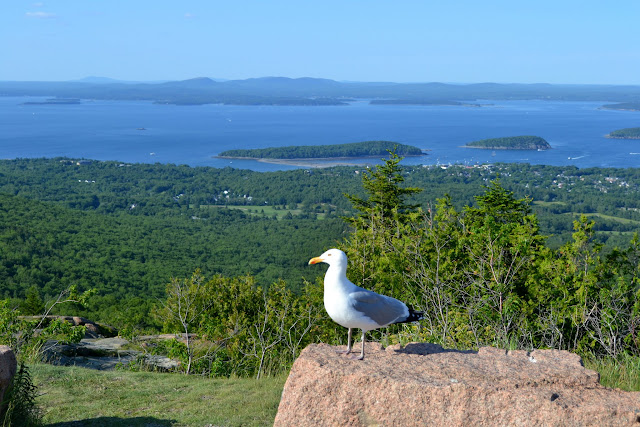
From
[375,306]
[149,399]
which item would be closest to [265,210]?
[149,399]

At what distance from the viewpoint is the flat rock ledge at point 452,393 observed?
5180 millimetres

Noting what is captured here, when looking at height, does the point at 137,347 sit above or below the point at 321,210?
above

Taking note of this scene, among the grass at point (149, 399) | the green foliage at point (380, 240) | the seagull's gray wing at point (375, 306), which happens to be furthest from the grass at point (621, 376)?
the green foliage at point (380, 240)

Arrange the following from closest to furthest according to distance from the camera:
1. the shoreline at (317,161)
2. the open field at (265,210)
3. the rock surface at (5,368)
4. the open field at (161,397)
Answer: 1. the rock surface at (5,368)
2. the open field at (161,397)
3. the open field at (265,210)
4. the shoreline at (317,161)

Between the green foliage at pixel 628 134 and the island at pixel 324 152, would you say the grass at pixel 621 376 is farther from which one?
the green foliage at pixel 628 134

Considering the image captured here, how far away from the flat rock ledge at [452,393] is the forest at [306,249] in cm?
318

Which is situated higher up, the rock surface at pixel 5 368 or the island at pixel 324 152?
the rock surface at pixel 5 368

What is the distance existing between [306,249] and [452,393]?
5507cm

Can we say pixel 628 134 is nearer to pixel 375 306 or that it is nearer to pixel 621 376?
pixel 621 376

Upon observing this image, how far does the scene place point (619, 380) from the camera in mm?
7090

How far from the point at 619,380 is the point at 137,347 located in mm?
9962

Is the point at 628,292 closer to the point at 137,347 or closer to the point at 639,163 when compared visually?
the point at 137,347

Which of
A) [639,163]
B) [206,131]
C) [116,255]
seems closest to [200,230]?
[116,255]

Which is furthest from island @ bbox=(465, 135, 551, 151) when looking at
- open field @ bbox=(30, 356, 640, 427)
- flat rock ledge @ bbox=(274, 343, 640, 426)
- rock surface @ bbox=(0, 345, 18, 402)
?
rock surface @ bbox=(0, 345, 18, 402)
